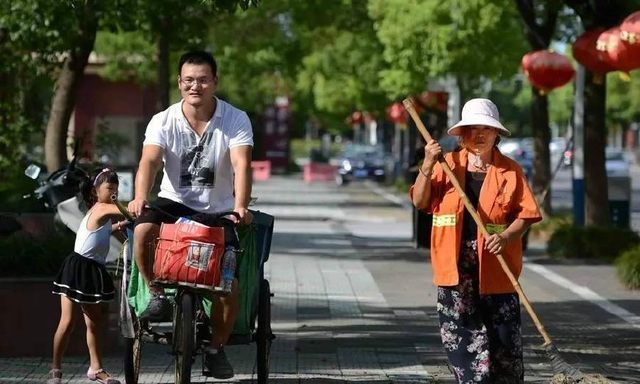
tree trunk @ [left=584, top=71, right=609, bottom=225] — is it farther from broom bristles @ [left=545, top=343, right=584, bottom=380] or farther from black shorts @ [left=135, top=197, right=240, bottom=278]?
black shorts @ [left=135, top=197, right=240, bottom=278]

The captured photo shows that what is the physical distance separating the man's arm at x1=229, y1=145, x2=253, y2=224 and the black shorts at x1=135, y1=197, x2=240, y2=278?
0.10 m

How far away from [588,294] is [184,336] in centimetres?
894

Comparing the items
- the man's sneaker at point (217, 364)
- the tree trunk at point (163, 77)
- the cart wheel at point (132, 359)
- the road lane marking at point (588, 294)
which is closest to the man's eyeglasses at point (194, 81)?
the man's sneaker at point (217, 364)

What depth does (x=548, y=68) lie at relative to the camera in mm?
19547

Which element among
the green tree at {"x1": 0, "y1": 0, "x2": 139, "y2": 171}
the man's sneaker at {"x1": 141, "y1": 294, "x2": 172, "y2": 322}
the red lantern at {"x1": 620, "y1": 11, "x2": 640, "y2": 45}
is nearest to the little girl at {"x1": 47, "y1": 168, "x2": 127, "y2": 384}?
the man's sneaker at {"x1": 141, "y1": 294, "x2": 172, "y2": 322}

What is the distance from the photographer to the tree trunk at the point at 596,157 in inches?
864

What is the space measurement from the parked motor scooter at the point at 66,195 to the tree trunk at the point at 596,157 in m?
9.62

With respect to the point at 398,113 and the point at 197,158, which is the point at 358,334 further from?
the point at 398,113

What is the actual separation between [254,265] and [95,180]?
155 cm

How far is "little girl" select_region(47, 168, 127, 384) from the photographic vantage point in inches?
374

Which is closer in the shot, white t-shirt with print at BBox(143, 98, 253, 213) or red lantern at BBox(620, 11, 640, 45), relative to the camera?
white t-shirt with print at BBox(143, 98, 253, 213)

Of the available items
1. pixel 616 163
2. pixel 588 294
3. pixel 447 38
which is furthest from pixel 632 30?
pixel 616 163

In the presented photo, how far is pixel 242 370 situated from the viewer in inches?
410

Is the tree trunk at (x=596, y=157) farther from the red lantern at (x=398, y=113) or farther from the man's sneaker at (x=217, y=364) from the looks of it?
the red lantern at (x=398, y=113)
